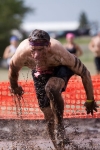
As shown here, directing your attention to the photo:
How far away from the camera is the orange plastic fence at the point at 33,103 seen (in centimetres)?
810

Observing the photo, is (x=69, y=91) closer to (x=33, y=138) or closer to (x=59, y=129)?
(x=33, y=138)

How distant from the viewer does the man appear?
6.04 m

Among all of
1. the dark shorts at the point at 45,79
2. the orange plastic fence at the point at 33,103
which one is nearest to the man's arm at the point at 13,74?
the dark shorts at the point at 45,79

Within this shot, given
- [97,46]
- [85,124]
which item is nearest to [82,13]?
[97,46]

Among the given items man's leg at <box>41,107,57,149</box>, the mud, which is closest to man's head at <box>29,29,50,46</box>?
man's leg at <box>41,107,57,149</box>

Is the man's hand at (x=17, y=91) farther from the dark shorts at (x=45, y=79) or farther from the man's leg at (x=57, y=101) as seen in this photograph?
the man's leg at (x=57, y=101)

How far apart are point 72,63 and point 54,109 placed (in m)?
0.57

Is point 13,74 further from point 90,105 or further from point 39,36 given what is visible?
point 90,105

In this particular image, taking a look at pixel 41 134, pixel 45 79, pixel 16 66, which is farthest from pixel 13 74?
pixel 41 134

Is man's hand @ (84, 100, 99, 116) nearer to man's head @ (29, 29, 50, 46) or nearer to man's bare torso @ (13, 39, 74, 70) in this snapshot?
man's bare torso @ (13, 39, 74, 70)

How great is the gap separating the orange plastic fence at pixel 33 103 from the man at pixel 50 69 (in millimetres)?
1328

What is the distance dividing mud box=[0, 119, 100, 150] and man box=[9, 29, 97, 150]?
2.19 feet

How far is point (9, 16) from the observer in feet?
133

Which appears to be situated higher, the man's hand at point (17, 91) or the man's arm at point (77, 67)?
the man's arm at point (77, 67)
